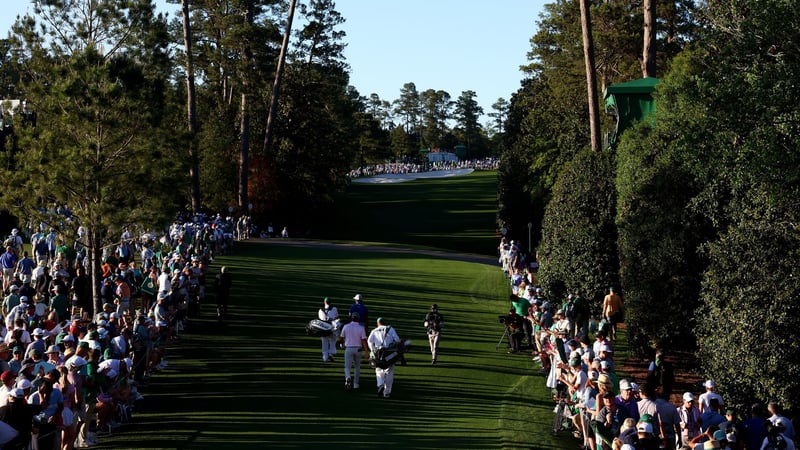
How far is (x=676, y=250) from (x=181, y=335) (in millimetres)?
13028

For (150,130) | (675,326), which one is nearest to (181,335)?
(150,130)

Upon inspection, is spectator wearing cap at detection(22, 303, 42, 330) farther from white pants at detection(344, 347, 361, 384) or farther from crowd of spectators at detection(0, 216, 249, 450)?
white pants at detection(344, 347, 361, 384)

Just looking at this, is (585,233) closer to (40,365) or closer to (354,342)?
(354,342)

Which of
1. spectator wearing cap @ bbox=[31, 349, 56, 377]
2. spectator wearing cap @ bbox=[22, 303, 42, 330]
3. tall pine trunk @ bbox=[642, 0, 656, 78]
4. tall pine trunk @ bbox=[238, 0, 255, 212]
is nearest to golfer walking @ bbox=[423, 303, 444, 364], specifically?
spectator wearing cap @ bbox=[22, 303, 42, 330]

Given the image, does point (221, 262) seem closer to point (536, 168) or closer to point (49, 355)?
point (49, 355)

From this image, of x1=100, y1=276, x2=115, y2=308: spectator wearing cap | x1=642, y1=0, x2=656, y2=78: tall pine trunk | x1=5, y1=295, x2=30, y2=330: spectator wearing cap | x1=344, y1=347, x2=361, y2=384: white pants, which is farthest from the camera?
x1=642, y1=0, x2=656, y2=78: tall pine trunk

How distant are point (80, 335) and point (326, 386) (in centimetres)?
537

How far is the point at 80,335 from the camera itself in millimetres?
17297

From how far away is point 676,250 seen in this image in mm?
22609

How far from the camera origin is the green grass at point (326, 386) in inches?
650

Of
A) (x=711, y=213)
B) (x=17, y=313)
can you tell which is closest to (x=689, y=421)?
(x=711, y=213)

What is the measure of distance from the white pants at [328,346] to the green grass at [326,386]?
0.85ft

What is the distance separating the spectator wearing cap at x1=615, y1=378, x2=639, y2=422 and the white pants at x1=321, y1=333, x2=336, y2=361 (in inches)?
381

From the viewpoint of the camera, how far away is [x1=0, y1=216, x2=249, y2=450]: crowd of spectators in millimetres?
13195
